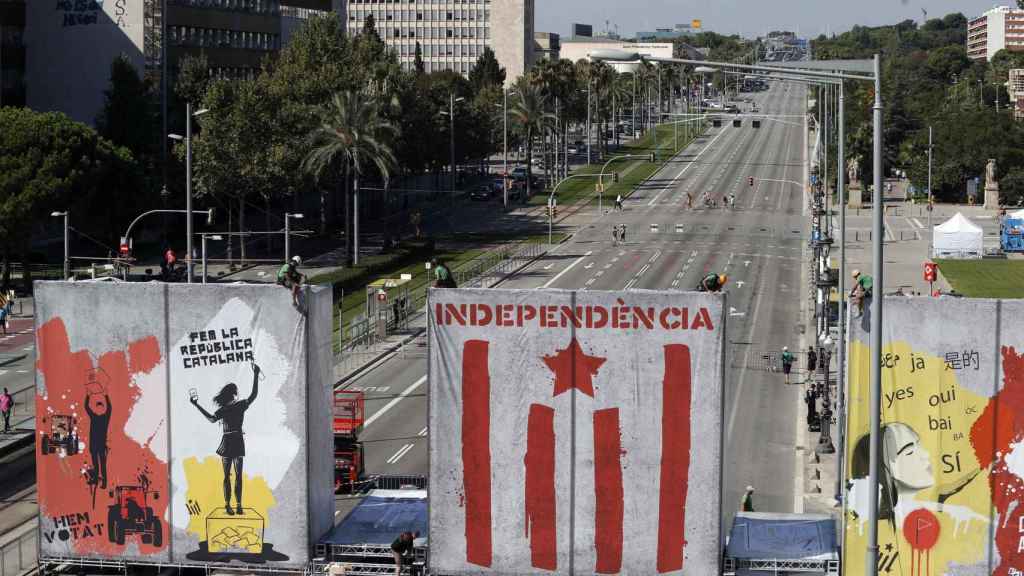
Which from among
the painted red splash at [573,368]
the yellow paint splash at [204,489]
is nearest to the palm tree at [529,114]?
the yellow paint splash at [204,489]

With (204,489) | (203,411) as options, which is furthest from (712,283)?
(204,489)

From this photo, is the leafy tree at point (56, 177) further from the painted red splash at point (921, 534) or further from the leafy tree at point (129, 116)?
the painted red splash at point (921, 534)

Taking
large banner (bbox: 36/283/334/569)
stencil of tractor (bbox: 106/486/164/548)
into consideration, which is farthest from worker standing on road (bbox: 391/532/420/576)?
stencil of tractor (bbox: 106/486/164/548)

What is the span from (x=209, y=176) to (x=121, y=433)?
234 feet

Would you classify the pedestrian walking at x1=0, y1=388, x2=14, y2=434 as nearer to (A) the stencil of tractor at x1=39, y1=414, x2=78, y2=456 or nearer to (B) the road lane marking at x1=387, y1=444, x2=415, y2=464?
(B) the road lane marking at x1=387, y1=444, x2=415, y2=464

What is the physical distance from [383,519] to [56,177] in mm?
60423

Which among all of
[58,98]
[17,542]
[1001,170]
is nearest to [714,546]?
[17,542]

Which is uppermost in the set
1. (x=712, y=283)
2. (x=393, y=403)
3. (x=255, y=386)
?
(x=712, y=283)

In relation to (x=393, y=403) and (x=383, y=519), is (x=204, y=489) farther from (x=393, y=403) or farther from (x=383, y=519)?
(x=393, y=403)

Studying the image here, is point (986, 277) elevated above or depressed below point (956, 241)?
below

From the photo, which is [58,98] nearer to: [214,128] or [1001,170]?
[214,128]

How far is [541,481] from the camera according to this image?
1169 inches

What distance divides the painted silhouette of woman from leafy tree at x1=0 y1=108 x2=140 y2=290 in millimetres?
56197

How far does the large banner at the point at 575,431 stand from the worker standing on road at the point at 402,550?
1.52 ft
